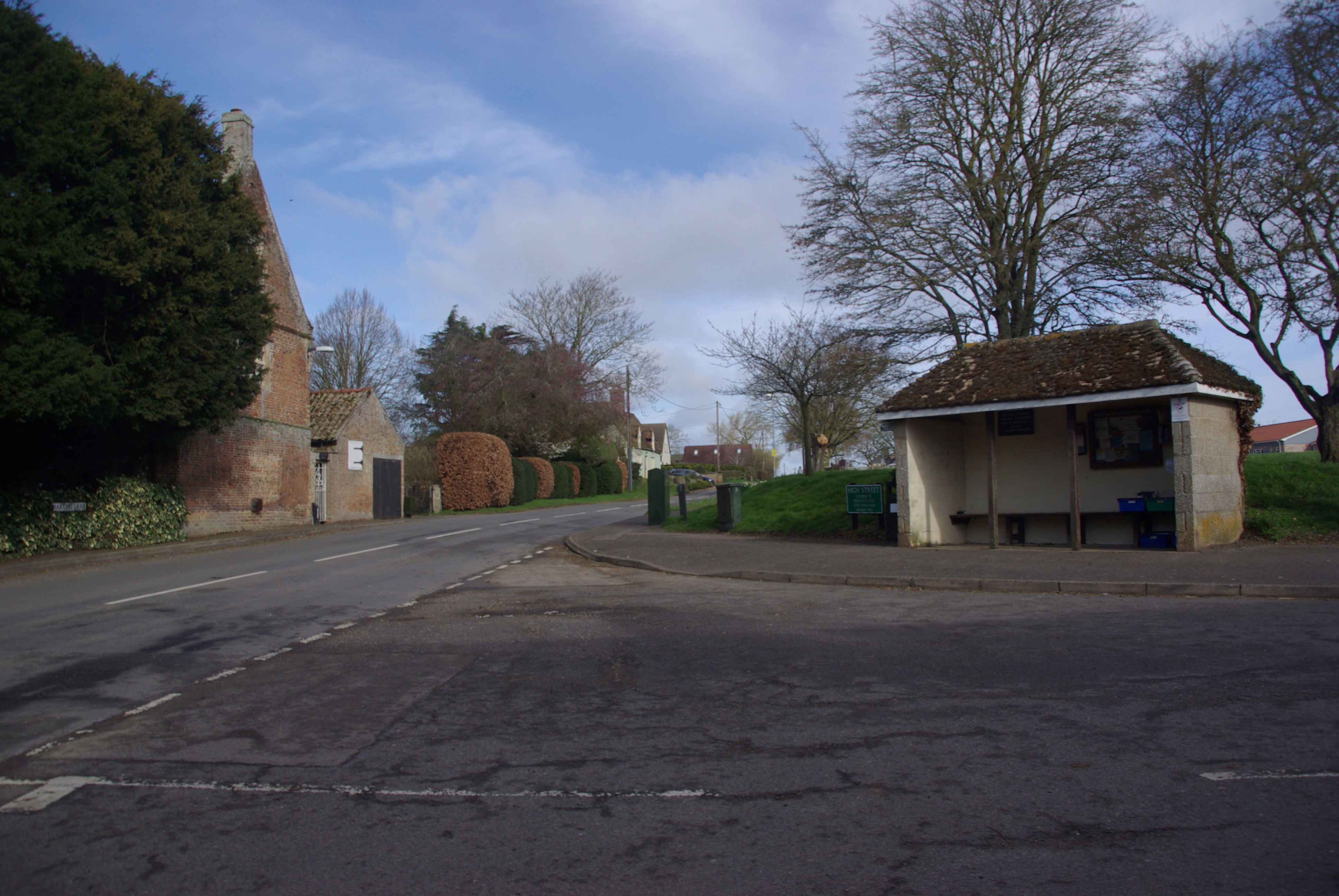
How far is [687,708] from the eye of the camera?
5.68 m

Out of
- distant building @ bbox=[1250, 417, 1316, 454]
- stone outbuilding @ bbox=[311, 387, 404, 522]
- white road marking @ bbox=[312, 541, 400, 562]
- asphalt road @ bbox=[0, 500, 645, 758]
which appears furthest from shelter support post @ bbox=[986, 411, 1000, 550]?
distant building @ bbox=[1250, 417, 1316, 454]


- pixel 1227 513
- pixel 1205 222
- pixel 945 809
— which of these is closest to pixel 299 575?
pixel 945 809

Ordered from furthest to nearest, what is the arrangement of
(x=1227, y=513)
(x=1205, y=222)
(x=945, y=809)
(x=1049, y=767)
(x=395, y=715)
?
(x=1205, y=222), (x=1227, y=513), (x=395, y=715), (x=1049, y=767), (x=945, y=809)

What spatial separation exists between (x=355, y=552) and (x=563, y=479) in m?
29.8

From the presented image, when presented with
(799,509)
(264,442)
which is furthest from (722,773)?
(264,442)

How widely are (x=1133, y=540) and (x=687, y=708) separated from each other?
12.7 m

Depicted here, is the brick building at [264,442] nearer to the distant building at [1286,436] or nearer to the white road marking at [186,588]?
the white road marking at [186,588]

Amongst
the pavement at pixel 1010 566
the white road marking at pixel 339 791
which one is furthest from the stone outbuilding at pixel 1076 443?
the white road marking at pixel 339 791

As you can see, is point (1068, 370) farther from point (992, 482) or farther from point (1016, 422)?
point (992, 482)

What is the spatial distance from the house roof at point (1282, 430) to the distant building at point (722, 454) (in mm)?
41735

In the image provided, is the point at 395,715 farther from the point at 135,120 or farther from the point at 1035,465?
the point at 135,120

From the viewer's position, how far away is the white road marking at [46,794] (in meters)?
4.11

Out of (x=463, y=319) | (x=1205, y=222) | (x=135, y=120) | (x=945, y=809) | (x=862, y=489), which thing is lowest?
(x=945, y=809)

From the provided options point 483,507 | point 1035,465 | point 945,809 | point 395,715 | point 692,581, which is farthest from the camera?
point 483,507
